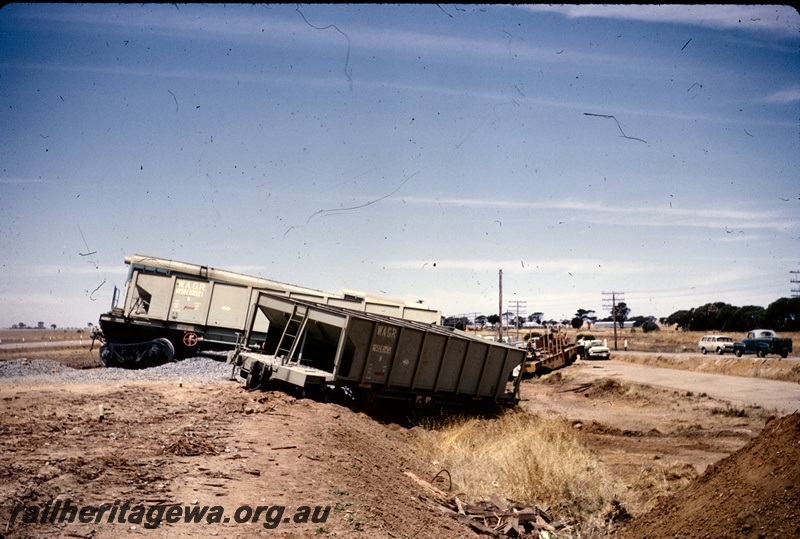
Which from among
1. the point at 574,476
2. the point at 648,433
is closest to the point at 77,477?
the point at 574,476

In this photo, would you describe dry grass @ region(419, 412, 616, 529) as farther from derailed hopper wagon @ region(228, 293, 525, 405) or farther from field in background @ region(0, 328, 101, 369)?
field in background @ region(0, 328, 101, 369)

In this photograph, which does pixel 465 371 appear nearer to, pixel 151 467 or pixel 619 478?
pixel 619 478

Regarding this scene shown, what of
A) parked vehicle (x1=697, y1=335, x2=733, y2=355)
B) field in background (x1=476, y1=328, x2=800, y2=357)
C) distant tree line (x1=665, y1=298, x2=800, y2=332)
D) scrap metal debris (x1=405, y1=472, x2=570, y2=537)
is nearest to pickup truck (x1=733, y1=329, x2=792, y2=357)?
parked vehicle (x1=697, y1=335, x2=733, y2=355)

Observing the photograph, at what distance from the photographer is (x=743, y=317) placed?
2827 inches

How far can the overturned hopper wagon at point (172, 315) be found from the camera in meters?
20.0

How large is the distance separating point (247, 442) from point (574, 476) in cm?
573

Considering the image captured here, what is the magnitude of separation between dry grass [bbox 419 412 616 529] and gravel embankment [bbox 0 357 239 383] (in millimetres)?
6995

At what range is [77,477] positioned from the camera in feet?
18.1

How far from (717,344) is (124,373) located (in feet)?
133

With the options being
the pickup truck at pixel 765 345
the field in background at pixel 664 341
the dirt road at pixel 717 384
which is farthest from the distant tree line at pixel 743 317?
the dirt road at pixel 717 384

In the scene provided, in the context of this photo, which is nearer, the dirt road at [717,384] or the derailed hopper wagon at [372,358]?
the derailed hopper wagon at [372,358]

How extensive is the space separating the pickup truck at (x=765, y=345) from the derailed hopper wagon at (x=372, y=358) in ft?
84.8

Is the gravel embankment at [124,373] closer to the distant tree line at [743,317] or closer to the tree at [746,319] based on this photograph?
the distant tree line at [743,317]

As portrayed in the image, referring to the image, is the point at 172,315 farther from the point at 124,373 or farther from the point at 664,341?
the point at 664,341
